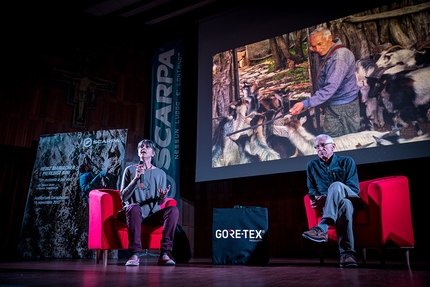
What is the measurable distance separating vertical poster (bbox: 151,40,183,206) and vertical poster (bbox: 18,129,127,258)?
28.2 inches

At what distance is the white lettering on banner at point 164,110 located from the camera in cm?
499

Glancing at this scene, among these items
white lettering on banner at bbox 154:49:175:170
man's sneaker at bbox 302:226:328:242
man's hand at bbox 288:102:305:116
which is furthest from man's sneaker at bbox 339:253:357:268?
white lettering on banner at bbox 154:49:175:170

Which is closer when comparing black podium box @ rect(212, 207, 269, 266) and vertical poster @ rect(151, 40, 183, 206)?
black podium box @ rect(212, 207, 269, 266)

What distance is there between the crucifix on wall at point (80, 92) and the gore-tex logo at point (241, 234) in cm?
309

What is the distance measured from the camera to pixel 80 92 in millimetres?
5191

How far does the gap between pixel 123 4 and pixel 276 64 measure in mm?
2578

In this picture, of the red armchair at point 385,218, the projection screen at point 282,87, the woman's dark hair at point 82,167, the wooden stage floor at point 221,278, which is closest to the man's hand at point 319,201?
the red armchair at point 385,218

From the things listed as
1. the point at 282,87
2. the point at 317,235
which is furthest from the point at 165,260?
the point at 282,87

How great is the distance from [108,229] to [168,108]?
2.65m

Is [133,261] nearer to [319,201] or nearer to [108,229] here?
[108,229]

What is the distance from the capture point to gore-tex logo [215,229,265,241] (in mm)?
2912

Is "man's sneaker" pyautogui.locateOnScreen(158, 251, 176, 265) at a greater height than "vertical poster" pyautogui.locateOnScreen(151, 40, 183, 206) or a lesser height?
lesser

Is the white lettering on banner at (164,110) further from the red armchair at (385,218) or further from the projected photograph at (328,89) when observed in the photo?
the red armchair at (385,218)

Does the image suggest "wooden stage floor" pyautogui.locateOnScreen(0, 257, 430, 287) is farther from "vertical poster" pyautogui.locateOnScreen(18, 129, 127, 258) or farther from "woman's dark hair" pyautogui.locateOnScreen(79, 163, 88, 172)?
"woman's dark hair" pyautogui.locateOnScreen(79, 163, 88, 172)
